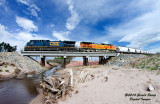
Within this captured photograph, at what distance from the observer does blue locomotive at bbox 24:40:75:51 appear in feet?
73.4

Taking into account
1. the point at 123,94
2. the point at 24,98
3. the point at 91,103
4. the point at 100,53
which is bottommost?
the point at 24,98

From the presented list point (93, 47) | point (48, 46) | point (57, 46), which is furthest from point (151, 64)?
point (48, 46)

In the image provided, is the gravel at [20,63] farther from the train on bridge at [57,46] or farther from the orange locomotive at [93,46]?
the orange locomotive at [93,46]

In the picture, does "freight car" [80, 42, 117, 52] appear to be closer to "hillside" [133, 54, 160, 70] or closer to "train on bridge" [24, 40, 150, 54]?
"train on bridge" [24, 40, 150, 54]

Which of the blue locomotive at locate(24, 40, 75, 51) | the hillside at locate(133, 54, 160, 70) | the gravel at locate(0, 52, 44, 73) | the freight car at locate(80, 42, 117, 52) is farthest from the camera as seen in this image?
the freight car at locate(80, 42, 117, 52)

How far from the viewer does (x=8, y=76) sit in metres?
11.9

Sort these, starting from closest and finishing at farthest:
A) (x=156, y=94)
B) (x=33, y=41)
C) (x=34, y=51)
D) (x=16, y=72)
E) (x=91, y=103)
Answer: (x=156, y=94) < (x=91, y=103) < (x=16, y=72) < (x=34, y=51) < (x=33, y=41)

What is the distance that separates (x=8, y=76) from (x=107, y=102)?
1560cm

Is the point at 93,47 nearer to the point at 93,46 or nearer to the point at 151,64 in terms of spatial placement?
the point at 93,46

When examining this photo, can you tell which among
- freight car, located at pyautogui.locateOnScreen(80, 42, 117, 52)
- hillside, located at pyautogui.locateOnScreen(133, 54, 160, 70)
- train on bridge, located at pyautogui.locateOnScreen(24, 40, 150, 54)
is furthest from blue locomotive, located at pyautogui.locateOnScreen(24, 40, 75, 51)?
hillside, located at pyautogui.locateOnScreen(133, 54, 160, 70)

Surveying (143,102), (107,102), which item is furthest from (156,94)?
(107,102)

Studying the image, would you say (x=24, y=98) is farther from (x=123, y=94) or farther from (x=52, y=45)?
(x=52, y=45)

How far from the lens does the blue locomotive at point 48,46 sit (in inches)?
881

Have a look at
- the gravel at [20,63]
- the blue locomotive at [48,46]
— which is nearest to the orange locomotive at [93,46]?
the blue locomotive at [48,46]
